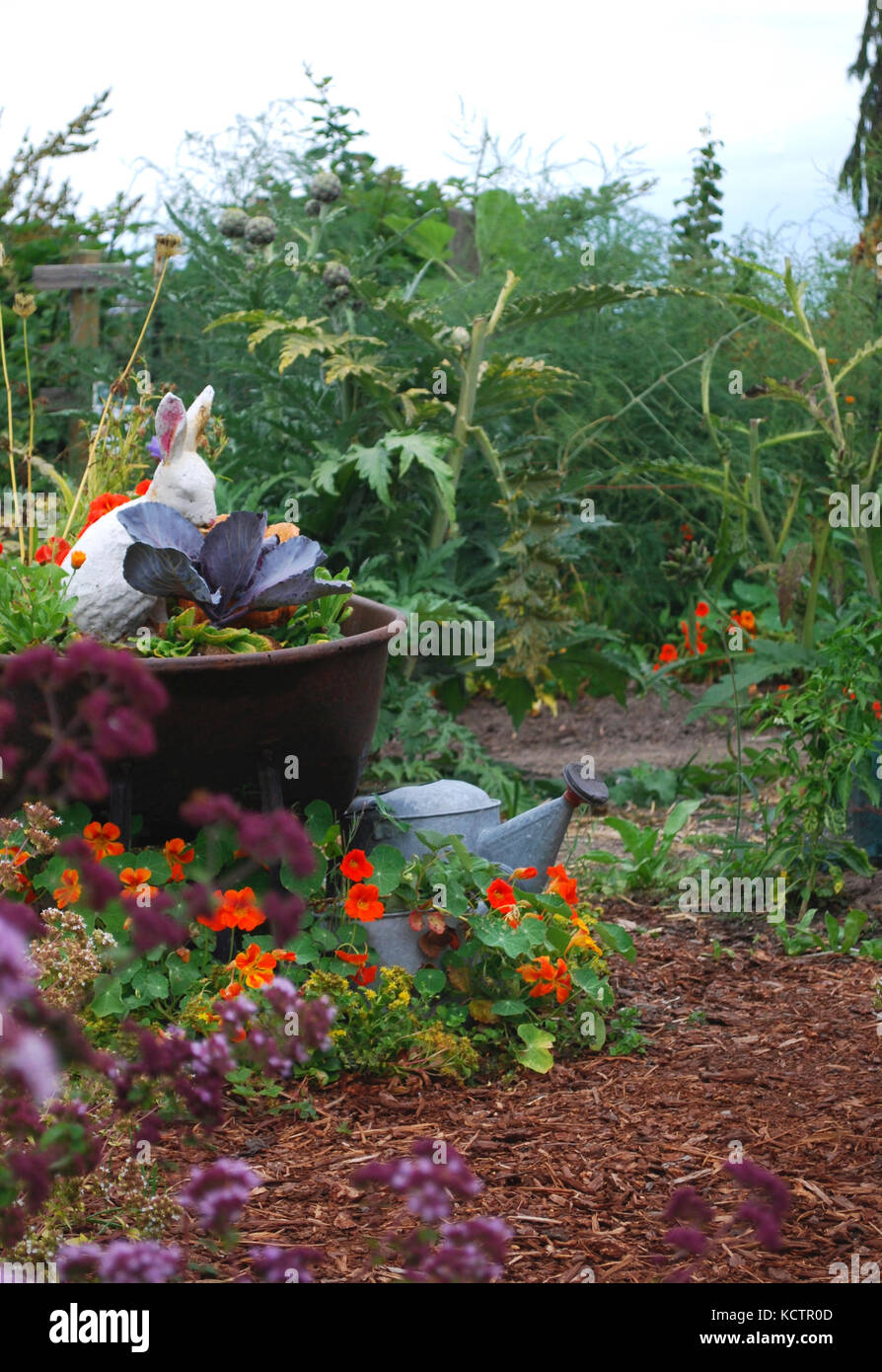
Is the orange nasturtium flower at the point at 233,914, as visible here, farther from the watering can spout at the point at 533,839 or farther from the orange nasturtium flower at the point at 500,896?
the watering can spout at the point at 533,839

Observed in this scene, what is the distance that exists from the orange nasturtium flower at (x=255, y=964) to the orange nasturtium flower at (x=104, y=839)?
313 millimetres

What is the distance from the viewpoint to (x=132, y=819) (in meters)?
2.46

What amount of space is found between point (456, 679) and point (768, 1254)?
8.89 ft

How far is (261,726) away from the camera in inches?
93.3

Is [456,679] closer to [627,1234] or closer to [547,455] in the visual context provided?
[547,455]

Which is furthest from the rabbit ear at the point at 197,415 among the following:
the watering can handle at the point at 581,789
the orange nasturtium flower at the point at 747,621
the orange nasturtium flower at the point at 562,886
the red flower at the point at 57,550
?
the orange nasturtium flower at the point at 747,621

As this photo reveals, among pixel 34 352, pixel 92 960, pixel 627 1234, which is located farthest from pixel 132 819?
pixel 34 352

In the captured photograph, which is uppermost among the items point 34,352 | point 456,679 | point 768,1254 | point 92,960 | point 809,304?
point 809,304

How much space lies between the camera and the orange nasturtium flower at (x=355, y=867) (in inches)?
94.5

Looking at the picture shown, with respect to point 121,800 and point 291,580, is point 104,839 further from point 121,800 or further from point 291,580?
point 291,580

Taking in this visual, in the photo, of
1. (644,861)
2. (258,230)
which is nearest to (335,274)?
(258,230)

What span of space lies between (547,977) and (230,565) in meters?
0.99

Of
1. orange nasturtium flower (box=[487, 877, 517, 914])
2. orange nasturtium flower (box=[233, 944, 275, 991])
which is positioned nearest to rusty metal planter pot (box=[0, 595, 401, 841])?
orange nasturtium flower (box=[233, 944, 275, 991])

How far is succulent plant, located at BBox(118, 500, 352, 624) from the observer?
2426 mm
